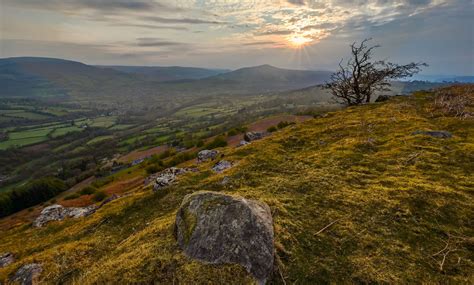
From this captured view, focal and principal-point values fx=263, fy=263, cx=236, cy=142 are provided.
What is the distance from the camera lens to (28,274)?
7.36 metres

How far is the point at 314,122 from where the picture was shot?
23.3 m

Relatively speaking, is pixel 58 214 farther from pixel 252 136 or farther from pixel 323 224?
pixel 252 136

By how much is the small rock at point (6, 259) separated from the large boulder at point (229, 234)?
283 inches

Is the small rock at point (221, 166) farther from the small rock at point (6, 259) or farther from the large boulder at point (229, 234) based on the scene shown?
the small rock at point (6, 259)

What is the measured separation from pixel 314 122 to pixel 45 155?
6160 inches

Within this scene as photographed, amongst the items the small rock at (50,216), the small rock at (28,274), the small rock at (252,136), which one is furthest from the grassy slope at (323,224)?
the small rock at (252,136)

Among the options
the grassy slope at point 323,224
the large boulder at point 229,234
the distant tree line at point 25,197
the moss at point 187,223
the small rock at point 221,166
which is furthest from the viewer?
the distant tree line at point 25,197

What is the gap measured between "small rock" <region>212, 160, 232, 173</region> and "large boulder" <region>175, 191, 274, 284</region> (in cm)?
697

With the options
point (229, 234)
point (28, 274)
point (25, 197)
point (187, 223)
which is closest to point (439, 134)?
point (229, 234)

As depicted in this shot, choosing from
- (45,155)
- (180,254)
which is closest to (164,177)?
(180,254)

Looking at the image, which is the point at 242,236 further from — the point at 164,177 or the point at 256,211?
the point at 164,177

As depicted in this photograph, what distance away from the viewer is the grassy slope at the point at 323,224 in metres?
5.98

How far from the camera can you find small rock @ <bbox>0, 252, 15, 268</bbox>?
9198 millimetres

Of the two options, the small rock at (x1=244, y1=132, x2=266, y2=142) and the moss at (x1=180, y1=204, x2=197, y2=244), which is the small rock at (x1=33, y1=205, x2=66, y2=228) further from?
the small rock at (x1=244, y1=132, x2=266, y2=142)
